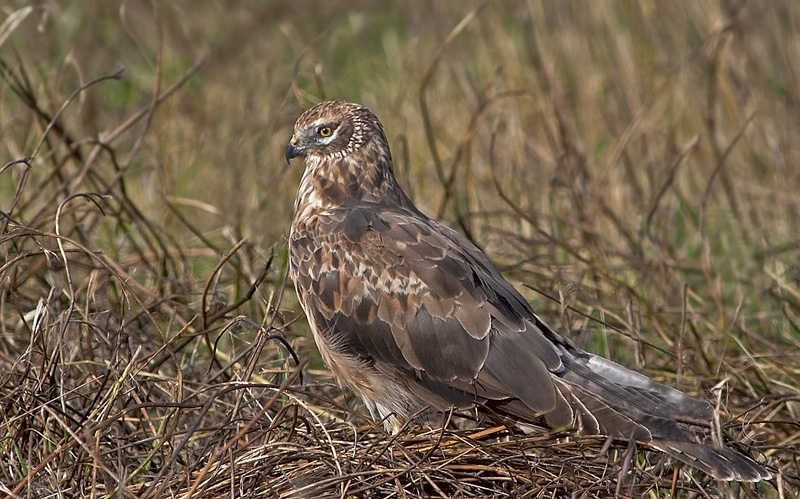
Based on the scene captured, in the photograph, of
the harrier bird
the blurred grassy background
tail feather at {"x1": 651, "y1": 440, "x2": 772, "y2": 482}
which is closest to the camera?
tail feather at {"x1": 651, "y1": 440, "x2": 772, "y2": 482}

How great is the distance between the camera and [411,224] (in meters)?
4.68

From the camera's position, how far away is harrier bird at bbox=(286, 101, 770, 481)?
4098 mm

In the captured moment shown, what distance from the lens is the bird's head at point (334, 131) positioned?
203 inches

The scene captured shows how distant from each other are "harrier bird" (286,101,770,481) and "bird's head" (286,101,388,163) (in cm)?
33

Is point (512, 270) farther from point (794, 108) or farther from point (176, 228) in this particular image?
point (794, 108)

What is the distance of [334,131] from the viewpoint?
5.19 metres

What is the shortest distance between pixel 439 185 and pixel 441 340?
3645 mm

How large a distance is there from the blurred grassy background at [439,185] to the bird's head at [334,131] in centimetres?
43

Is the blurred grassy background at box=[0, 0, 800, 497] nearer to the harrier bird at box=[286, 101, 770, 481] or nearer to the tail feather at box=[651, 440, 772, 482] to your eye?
the harrier bird at box=[286, 101, 770, 481]

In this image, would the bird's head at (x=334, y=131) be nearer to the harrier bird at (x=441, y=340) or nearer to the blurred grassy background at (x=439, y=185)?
the harrier bird at (x=441, y=340)

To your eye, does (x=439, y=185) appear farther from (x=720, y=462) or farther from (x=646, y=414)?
(x=720, y=462)

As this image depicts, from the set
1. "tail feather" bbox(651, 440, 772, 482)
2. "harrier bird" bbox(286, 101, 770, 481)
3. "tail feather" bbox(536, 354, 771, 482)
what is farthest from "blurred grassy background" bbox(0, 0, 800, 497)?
"tail feather" bbox(651, 440, 772, 482)

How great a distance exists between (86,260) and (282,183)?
4.46 ft

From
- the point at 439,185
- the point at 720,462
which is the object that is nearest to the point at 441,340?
the point at 720,462
